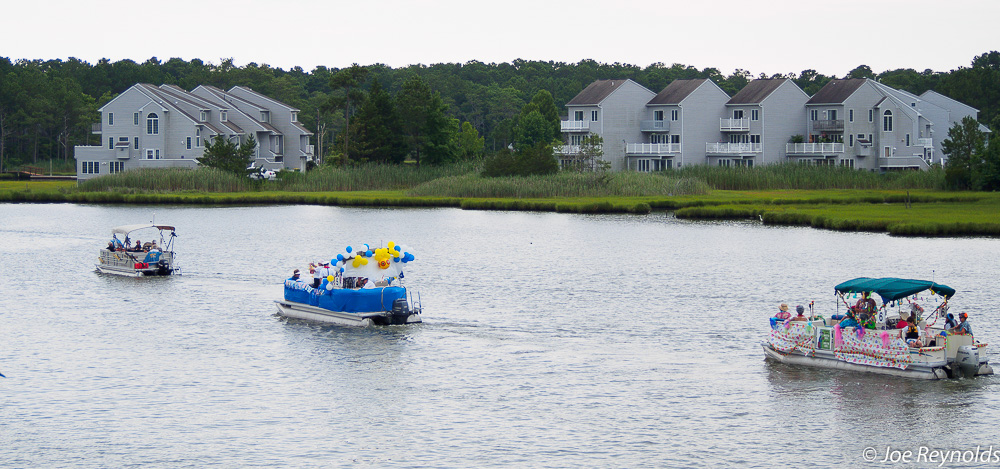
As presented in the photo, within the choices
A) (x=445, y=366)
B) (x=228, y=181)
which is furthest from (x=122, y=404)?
(x=228, y=181)

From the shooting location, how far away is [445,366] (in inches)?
1384

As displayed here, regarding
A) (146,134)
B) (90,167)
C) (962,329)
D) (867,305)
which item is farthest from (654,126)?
(962,329)

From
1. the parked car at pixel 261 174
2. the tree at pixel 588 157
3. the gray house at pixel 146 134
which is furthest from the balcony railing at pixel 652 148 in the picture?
the gray house at pixel 146 134

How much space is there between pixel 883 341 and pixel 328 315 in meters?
20.2

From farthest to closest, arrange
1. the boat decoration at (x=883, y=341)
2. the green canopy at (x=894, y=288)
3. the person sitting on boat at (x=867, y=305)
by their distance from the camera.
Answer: the person sitting on boat at (x=867, y=305), the green canopy at (x=894, y=288), the boat decoration at (x=883, y=341)

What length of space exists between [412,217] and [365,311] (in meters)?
53.1

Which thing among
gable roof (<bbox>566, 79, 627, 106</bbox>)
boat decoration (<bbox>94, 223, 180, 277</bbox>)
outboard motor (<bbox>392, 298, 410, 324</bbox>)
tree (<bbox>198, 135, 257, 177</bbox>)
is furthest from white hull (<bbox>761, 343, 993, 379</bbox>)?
gable roof (<bbox>566, 79, 627, 106</bbox>)

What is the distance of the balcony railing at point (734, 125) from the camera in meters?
128

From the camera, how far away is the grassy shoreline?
85.8m

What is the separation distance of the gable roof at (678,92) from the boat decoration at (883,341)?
9389 cm

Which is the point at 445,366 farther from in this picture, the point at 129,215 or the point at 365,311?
the point at 129,215

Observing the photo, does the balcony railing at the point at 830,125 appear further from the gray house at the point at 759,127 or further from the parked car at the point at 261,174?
the parked car at the point at 261,174

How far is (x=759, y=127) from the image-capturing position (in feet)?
419

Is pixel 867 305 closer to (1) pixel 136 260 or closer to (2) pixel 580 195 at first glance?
(1) pixel 136 260
